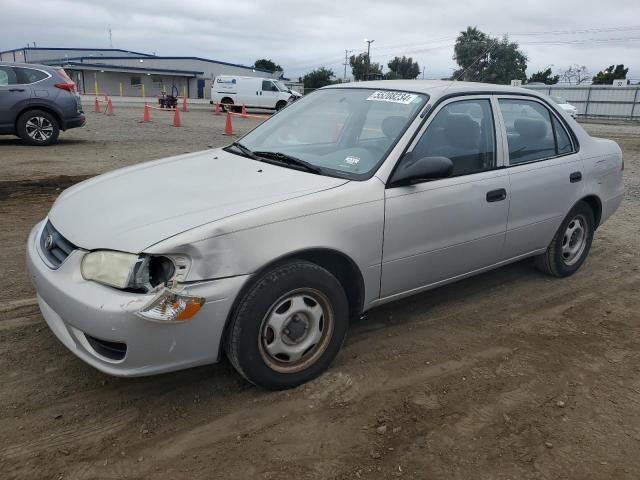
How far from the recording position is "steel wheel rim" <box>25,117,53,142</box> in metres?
10.9

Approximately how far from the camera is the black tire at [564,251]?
14.9ft

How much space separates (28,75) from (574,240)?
11.0 meters

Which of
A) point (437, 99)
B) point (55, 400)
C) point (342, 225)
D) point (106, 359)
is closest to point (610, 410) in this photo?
point (342, 225)

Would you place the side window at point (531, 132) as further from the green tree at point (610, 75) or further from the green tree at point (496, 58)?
the green tree at point (610, 75)

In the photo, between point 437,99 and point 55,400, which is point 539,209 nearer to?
point 437,99

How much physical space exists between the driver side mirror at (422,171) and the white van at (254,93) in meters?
28.3

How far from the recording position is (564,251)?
4.70 meters

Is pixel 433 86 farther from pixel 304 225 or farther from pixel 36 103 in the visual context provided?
pixel 36 103

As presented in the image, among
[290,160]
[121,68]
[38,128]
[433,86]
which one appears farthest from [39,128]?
[121,68]

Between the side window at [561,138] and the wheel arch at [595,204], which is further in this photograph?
the wheel arch at [595,204]

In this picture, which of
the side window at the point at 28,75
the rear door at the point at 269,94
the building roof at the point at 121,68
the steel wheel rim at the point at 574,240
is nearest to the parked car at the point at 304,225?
the steel wheel rim at the point at 574,240

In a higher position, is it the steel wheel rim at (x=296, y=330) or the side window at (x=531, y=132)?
the side window at (x=531, y=132)

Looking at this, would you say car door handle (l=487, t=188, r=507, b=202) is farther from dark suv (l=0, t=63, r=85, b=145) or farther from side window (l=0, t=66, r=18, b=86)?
side window (l=0, t=66, r=18, b=86)

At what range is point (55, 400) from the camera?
2740 mm
